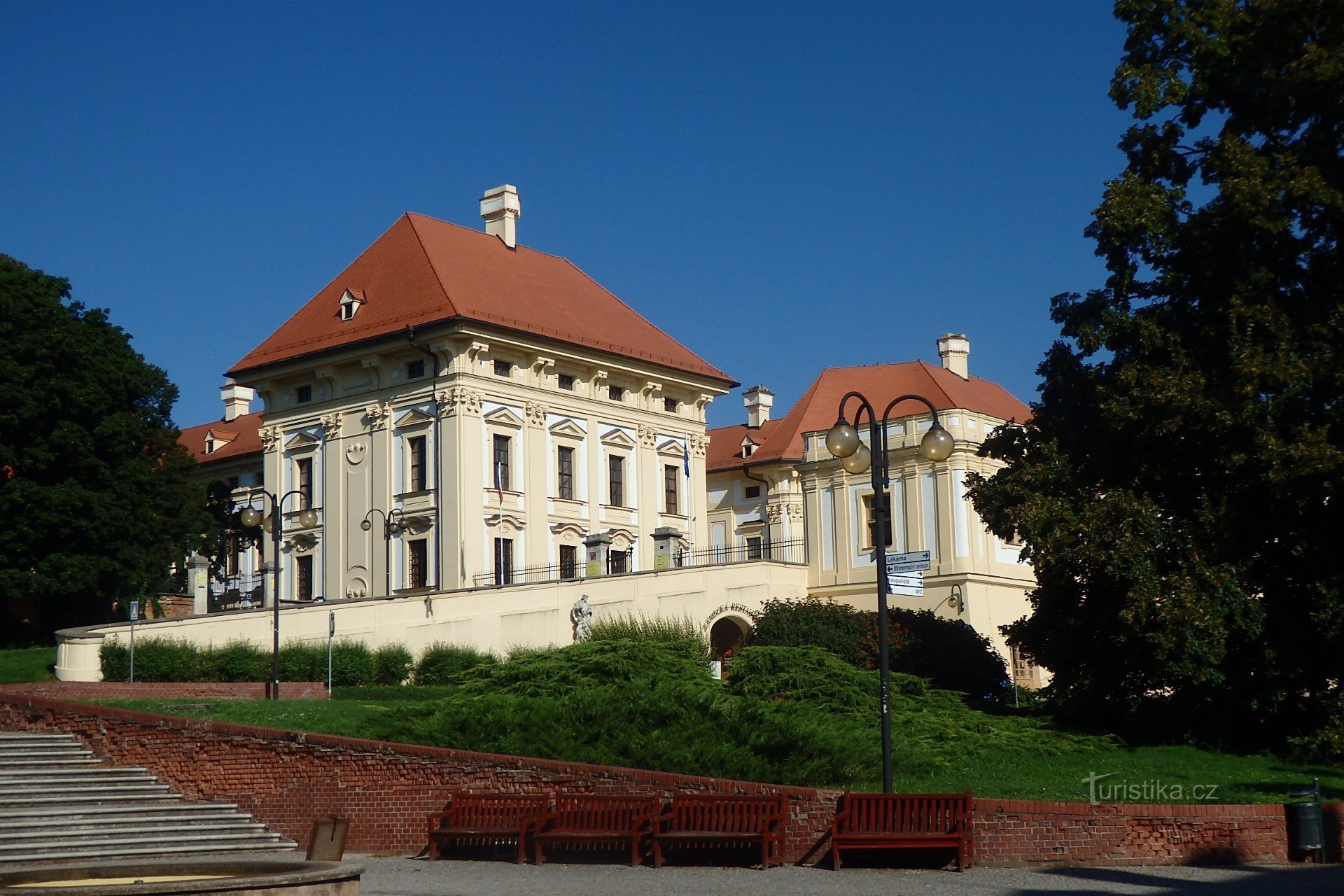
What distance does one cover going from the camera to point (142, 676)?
32.8 meters

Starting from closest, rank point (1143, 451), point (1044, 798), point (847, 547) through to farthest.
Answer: point (1044, 798) → point (1143, 451) → point (847, 547)

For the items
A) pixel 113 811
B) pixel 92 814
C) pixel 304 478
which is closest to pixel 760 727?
pixel 113 811

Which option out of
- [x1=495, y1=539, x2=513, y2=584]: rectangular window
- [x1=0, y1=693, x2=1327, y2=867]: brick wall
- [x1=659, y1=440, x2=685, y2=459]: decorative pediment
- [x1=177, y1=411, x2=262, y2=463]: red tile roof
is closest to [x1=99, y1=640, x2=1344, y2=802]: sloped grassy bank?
[x1=0, y1=693, x2=1327, y2=867]: brick wall

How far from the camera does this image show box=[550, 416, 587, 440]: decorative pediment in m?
51.5

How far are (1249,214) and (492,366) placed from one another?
30.0 metres

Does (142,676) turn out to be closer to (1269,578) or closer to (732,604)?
(732,604)

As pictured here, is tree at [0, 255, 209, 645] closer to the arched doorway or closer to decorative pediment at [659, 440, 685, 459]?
the arched doorway

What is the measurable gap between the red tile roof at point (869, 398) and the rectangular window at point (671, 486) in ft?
20.5

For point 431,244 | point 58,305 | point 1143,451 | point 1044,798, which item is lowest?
point 1044,798

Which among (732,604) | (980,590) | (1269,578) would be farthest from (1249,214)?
(980,590)

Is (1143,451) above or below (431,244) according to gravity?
below

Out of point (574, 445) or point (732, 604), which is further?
point (574, 445)

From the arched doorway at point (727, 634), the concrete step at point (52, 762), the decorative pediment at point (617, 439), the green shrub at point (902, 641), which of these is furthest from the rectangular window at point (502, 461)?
→ the concrete step at point (52, 762)

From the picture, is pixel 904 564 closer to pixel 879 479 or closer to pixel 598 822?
pixel 879 479
